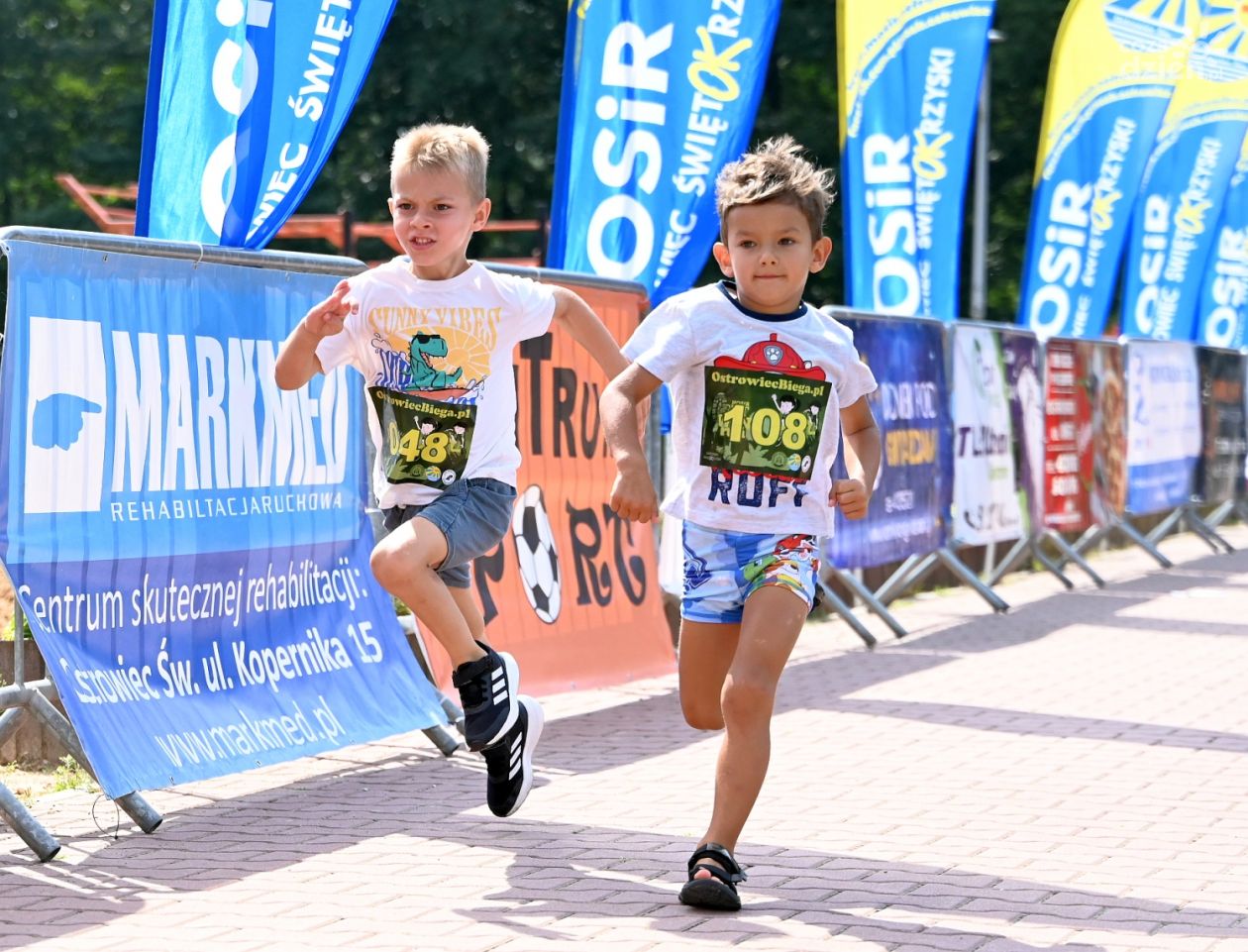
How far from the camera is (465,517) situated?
19.3ft

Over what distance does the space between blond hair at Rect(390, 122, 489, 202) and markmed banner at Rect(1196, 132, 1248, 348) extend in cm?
1821

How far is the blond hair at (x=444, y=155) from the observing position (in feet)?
19.1

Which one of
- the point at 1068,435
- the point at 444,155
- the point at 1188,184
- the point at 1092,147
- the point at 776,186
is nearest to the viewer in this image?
the point at 776,186

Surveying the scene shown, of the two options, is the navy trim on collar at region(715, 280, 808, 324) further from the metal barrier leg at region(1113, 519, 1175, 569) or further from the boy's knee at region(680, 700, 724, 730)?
the metal barrier leg at region(1113, 519, 1175, 569)

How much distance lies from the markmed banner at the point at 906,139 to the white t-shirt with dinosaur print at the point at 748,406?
7986mm

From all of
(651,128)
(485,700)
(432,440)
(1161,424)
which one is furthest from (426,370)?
(1161,424)

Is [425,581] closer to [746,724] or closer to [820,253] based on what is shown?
[746,724]

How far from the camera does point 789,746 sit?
7988 millimetres

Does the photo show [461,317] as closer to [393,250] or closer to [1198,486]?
[1198,486]

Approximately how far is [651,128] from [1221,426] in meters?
10.1

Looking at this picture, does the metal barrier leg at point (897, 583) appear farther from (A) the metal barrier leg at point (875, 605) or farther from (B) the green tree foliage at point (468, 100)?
(B) the green tree foliage at point (468, 100)

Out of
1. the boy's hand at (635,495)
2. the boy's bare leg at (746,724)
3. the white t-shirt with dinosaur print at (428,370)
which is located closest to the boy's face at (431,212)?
the white t-shirt with dinosaur print at (428,370)

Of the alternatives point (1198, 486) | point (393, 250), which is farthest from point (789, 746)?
point (393, 250)

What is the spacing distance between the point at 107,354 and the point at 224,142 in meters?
1.50
